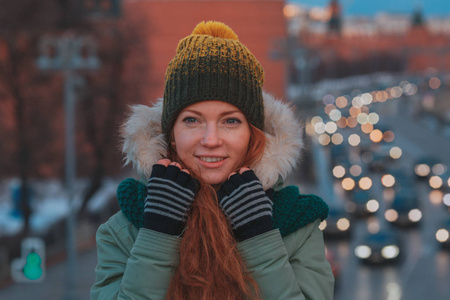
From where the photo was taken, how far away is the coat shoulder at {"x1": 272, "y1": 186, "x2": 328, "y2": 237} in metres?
3.04

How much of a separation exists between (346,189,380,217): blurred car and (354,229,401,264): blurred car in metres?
11.8

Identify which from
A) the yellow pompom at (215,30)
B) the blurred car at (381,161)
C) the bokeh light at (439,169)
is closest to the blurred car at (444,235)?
the bokeh light at (439,169)

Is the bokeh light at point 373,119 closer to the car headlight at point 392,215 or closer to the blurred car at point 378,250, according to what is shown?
the car headlight at point 392,215

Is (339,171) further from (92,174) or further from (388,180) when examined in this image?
(92,174)

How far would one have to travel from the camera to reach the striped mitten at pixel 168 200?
294 cm

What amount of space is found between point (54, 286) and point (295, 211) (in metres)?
23.0

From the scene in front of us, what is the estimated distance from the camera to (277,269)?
286cm

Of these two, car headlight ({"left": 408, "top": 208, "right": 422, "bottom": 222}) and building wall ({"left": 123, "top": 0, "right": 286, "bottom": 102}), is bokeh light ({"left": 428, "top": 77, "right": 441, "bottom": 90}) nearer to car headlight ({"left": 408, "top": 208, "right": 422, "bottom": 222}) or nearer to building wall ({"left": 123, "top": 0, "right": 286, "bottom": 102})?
building wall ({"left": 123, "top": 0, "right": 286, "bottom": 102})

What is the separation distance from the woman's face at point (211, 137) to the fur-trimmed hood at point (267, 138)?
0.10 meters

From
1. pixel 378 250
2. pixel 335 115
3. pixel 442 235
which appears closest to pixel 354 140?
pixel 335 115

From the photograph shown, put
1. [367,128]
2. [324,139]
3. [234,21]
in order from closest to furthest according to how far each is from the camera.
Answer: [324,139] → [367,128] → [234,21]

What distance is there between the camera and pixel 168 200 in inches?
116

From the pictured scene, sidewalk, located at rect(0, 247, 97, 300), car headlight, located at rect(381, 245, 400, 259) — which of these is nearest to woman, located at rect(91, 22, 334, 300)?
sidewalk, located at rect(0, 247, 97, 300)

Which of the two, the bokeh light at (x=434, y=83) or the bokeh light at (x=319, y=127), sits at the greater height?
the bokeh light at (x=319, y=127)
